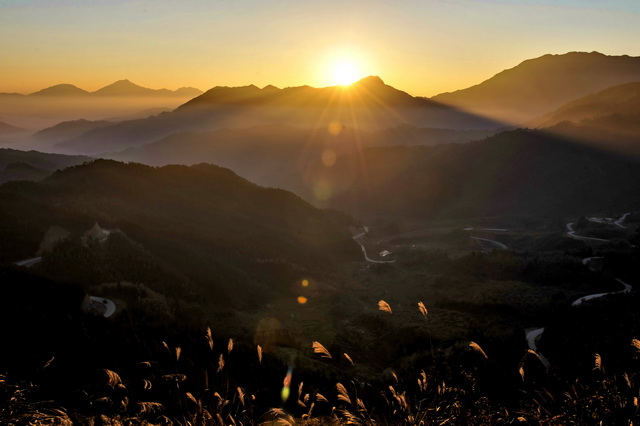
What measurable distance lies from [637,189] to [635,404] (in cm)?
15557

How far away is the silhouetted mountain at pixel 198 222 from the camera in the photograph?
60.0m

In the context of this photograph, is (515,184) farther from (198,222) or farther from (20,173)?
(20,173)

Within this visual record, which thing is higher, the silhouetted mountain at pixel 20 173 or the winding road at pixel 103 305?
the silhouetted mountain at pixel 20 173

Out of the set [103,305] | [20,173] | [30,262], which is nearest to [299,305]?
[103,305]

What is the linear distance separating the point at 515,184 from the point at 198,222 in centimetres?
13002

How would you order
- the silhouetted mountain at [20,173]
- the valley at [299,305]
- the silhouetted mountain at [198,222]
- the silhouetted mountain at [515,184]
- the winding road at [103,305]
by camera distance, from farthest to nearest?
the silhouetted mountain at [20,173], the silhouetted mountain at [515,184], the silhouetted mountain at [198,222], the winding road at [103,305], the valley at [299,305]

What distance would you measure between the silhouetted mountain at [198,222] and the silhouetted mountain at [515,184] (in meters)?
55.4

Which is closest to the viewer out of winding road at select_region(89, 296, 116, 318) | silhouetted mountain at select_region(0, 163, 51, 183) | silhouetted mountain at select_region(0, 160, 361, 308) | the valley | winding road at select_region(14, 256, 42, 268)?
the valley

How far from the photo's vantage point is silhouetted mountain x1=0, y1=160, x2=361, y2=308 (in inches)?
2362

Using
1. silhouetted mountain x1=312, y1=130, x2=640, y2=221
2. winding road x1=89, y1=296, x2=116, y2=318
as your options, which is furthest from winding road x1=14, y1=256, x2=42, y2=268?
silhouetted mountain x1=312, y1=130, x2=640, y2=221

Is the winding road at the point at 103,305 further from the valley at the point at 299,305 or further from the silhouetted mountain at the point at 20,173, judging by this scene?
the silhouetted mountain at the point at 20,173

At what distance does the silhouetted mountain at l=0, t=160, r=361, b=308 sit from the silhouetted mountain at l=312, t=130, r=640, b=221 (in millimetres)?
55373

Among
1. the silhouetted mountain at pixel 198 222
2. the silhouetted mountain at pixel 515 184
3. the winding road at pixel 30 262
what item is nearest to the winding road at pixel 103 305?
the silhouetted mountain at pixel 198 222

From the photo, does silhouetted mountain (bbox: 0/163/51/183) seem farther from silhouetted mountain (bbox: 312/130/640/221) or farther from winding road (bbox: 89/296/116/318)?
winding road (bbox: 89/296/116/318)
